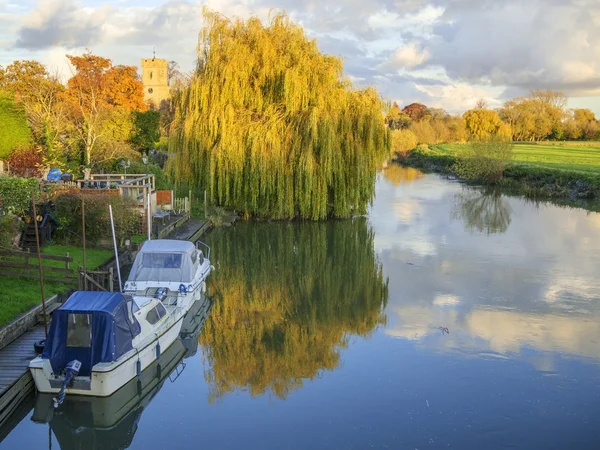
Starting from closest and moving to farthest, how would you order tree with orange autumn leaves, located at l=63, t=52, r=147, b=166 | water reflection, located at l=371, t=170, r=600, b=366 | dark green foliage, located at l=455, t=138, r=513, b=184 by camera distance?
water reflection, located at l=371, t=170, r=600, b=366, tree with orange autumn leaves, located at l=63, t=52, r=147, b=166, dark green foliage, located at l=455, t=138, r=513, b=184

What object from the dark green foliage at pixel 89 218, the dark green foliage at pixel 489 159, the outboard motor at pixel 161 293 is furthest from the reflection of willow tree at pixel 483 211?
the outboard motor at pixel 161 293

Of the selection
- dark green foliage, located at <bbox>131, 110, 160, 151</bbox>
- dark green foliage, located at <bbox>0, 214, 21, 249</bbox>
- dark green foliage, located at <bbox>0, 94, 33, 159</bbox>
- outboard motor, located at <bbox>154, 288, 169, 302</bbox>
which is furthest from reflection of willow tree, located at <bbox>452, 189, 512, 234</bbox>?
dark green foliage, located at <bbox>0, 94, 33, 159</bbox>

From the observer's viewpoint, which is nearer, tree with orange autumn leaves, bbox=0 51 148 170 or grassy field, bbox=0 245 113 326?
grassy field, bbox=0 245 113 326

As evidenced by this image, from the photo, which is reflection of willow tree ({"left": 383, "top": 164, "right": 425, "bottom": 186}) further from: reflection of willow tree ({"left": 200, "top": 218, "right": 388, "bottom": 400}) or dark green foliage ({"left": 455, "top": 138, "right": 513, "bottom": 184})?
reflection of willow tree ({"left": 200, "top": 218, "right": 388, "bottom": 400})

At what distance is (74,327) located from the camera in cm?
1081

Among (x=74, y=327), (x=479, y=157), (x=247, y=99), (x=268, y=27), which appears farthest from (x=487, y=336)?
(x=479, y=157)

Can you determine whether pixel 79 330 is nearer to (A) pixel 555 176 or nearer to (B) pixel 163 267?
(B) pixel 163 267

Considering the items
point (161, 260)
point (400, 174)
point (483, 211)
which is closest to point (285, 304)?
point (161, 260)

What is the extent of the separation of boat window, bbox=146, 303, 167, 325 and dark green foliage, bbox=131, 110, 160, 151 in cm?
3355

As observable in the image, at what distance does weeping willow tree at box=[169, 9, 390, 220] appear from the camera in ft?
90.1

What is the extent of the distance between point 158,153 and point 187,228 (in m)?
21.4

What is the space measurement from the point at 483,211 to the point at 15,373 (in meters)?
29.8

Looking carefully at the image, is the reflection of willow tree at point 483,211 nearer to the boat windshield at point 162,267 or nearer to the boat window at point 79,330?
the boat windshield at point 162,267

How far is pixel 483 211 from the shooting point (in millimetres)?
35469
